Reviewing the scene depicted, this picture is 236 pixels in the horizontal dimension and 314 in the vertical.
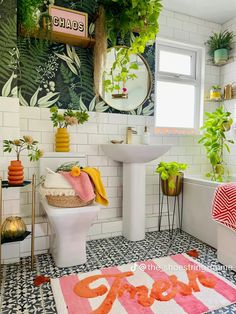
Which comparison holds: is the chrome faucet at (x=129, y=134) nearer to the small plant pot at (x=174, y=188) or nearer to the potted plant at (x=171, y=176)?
the potted plant at (x=171, y=176)

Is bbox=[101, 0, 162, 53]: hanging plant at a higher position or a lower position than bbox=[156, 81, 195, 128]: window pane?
higher

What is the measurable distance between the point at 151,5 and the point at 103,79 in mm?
834

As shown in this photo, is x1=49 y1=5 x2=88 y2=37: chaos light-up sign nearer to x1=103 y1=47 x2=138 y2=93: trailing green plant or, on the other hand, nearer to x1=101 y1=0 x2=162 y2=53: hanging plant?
x1=101 y1=0 x2=162 y2=53: hanging plant

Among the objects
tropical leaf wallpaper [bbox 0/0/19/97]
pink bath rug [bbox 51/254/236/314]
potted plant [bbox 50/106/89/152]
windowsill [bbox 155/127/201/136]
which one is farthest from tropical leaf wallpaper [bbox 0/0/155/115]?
pink bath rug [bbox 51/254/236/314]

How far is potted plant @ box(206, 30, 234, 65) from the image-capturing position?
3.10m

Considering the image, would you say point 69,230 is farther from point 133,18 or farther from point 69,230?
point 133,18

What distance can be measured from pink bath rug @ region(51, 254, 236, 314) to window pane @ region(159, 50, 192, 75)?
2341 mm

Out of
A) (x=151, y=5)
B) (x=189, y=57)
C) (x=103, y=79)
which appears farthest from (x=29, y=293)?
(x=189, y=57)

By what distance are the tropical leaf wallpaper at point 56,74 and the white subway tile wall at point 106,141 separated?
12 cm

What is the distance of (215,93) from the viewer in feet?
10.4

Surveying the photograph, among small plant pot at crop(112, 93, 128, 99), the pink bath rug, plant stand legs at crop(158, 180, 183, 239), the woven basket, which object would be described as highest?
small plant pot at crop(112, 93, 128, 99)

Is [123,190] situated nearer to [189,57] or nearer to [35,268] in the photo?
[35,268]

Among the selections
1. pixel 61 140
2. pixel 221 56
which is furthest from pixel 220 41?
pixel 61 140

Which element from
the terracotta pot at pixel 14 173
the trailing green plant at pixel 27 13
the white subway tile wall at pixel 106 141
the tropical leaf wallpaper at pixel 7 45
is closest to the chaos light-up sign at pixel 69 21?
the trailing green plant at pixel 27 13
